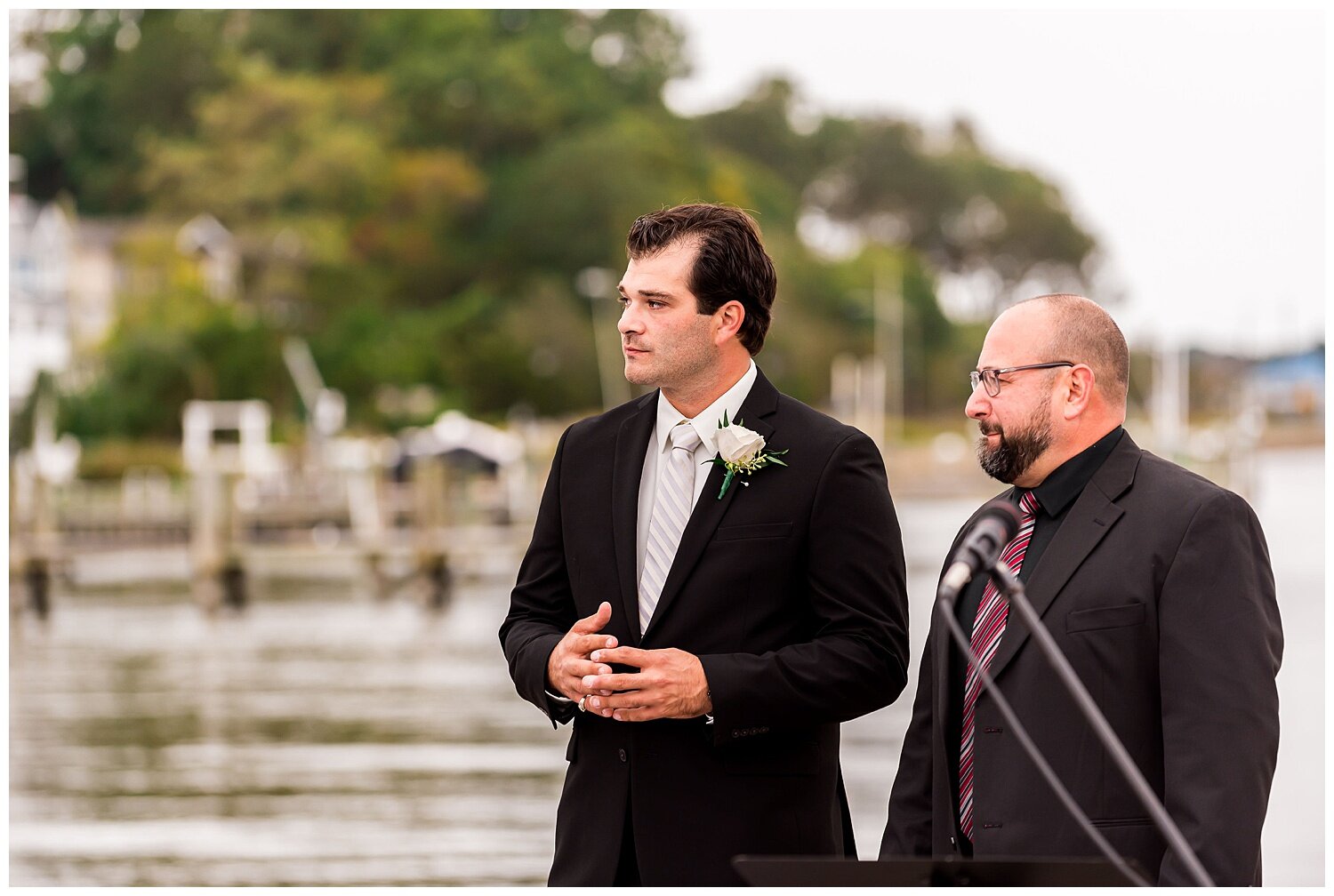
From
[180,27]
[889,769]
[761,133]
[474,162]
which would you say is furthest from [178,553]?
[761,133]

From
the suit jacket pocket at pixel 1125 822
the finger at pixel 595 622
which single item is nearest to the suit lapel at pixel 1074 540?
the suit jacket pocket at pixel 1125 822

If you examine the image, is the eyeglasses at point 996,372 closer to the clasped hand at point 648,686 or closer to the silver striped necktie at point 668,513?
the silver striped necktie at point 668,513

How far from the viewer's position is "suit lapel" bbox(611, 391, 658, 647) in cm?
384

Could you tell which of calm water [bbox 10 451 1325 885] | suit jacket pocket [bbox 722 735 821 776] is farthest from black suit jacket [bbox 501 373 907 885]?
calm water [bbox 10 451 1325 885]

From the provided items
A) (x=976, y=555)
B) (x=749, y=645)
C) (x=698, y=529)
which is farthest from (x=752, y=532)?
(x=976, y=555)

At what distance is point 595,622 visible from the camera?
3.67 metres

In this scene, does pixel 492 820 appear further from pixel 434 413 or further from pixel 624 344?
pixel 434 413

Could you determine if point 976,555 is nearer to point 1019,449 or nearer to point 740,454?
point 1019,449

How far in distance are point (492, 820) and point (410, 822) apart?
23.8 inches

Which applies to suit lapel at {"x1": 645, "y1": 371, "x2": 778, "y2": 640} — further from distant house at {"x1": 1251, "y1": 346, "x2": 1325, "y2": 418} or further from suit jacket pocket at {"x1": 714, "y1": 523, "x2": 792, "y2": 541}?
distant house at {"x1": 1251, "y1": 346, "x2": 1325, "y2": 418}

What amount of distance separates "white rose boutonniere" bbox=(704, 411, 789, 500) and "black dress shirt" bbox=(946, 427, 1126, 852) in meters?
0.48

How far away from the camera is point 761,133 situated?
100438 mm

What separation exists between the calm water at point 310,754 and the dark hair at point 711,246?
29.4 ft

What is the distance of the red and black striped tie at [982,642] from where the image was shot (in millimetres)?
3584
